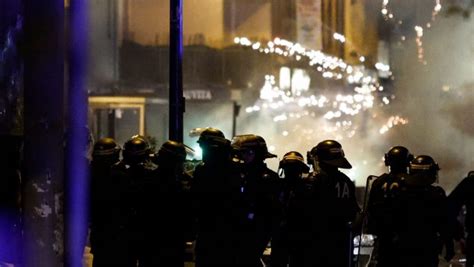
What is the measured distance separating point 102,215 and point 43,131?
38.9 inches

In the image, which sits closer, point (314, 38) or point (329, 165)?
point (329, 165)

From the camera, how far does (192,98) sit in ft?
78.9

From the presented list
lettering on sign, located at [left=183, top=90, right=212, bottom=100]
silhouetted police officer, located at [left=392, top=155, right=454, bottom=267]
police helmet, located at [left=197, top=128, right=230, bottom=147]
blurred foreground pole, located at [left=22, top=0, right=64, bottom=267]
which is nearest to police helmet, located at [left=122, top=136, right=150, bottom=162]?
police helmet, located at [left=197, top=128, right=230, bottom=147]

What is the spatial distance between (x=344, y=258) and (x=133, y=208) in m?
1.79

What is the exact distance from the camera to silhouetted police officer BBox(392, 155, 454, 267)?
5.82m

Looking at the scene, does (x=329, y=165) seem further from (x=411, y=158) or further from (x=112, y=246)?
(x=112, y=246)

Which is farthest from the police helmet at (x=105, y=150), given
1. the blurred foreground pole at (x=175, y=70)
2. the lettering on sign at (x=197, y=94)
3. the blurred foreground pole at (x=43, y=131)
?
the lettering on sign at (x=197, y=94)

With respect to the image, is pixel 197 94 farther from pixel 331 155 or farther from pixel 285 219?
pixel 331 155

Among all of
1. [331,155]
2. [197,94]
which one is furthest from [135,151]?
[197,94]

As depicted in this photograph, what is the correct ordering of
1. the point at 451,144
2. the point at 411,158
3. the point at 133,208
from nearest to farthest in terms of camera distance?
the point at 133,208 → the point at 411,158 → the point at 451,144

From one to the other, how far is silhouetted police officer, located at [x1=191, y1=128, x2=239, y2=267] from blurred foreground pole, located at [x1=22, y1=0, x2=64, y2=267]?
97 centimetres

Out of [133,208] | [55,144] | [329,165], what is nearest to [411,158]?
[329,165]

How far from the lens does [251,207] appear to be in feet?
16.8

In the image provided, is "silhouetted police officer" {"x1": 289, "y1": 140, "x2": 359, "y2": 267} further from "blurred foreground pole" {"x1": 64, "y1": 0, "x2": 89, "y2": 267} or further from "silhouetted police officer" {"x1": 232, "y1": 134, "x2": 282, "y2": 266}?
"blurred foreground pole" {"x1": 64, "y1": 0, "x2": 89, "y2": 267}
